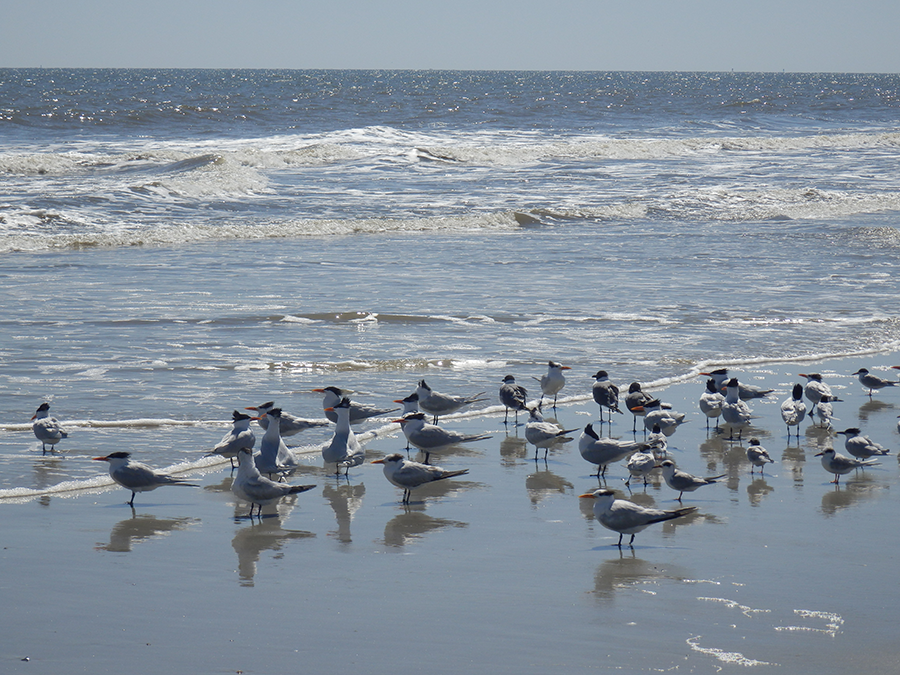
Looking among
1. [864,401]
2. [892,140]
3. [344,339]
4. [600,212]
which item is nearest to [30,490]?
[344,339]

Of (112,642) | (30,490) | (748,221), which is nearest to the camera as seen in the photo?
(112,642)

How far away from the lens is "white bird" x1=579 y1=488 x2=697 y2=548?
565 cm

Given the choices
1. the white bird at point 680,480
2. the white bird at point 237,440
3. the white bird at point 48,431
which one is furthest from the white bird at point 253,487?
the white bird at point 680,480

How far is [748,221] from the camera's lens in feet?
81.5

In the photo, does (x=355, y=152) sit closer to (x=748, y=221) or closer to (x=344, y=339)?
(x=748, y=221)

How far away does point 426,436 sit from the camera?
25.0ft

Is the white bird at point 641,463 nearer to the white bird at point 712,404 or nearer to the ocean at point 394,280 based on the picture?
the ocean at point 394,280

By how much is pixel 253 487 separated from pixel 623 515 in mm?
2290

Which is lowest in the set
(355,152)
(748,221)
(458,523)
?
(458,523)

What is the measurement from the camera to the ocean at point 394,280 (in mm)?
9352

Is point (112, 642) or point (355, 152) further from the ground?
point (355, 152)

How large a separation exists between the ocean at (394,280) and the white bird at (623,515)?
1.84ft

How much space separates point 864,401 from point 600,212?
55.2 ft

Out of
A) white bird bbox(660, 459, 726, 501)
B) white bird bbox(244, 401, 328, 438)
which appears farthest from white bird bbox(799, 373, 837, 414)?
white bird bbox(244, 401, 328, 438)
